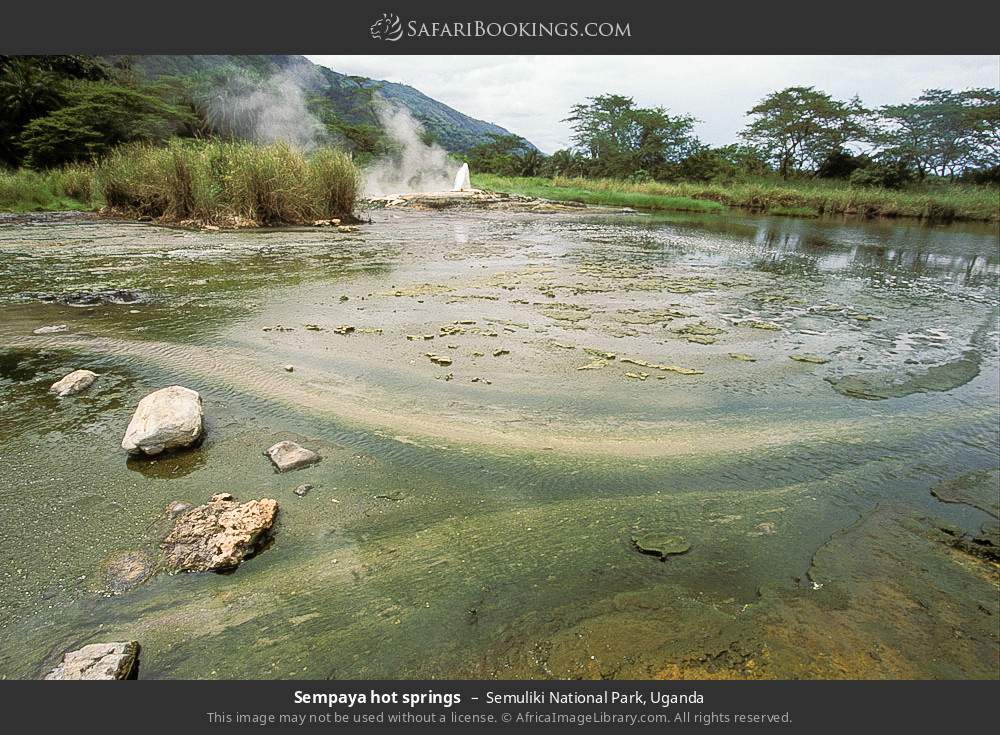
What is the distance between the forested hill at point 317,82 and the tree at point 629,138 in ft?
44.6

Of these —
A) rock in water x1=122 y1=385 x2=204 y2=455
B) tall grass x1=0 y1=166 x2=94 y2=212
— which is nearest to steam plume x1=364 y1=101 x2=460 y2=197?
tall grass x1=0 y1=166 x2=94 y2=212

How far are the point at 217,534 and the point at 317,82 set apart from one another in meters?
77.9

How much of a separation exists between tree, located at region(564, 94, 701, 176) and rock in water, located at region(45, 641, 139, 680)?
4220 centimetres

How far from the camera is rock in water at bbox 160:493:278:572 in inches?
82.6

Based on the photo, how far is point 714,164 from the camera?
37.3 metres

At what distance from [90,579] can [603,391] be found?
313cm

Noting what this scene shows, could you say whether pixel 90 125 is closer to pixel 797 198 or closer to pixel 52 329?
pixel 52 329

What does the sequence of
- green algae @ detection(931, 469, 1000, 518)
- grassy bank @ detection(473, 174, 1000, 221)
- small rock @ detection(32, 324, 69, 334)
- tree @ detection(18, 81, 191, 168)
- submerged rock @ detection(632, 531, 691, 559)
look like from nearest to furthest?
submerged rock @ detection(632, 531, 691, 559)
green algae @ detection(931, 469, 1000, 518)
small rock @ detection(32, 324, 69, 334)
tree @ detection(18, 81, 191, 168)
grassy bank @ detection(473, 174, 1000, 221)

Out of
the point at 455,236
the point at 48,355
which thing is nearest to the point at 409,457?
the point at 48,355

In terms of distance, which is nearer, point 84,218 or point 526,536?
point 526,536

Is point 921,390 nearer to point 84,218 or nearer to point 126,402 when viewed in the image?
point 126,402

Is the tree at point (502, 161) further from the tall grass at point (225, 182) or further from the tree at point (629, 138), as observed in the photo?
the tall grass at point (225, 182)

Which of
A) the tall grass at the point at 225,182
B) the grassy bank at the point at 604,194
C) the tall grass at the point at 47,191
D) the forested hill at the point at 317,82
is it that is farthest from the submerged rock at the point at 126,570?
the forested hill at the point at 317,82

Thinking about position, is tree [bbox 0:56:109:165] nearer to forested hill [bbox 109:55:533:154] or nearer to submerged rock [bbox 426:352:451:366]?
forested hill [bbox 109:55:533:154]
